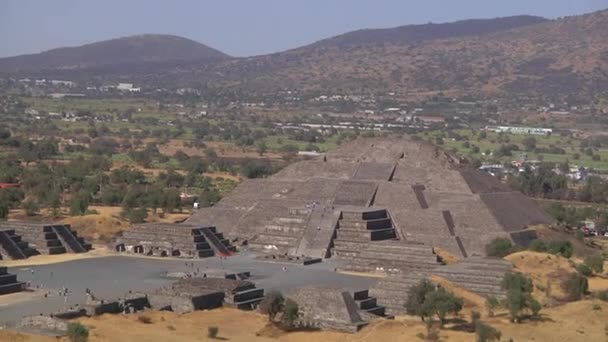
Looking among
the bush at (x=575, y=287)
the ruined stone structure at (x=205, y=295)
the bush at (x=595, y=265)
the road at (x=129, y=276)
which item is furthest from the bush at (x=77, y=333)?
the bush at (x=595, y=265)

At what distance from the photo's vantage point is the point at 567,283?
51094 millimetres

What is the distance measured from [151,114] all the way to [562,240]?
5200 inches

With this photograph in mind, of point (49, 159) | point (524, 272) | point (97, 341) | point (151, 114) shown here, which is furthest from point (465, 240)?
point (151, 114)

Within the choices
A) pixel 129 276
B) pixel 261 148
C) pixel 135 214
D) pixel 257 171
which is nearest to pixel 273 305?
pixel 129 276

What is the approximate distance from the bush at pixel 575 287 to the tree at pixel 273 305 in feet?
42.5

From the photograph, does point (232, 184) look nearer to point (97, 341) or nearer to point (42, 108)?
point (97, 341)

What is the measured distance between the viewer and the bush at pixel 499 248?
194 ft

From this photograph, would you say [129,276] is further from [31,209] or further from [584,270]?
[31,209]

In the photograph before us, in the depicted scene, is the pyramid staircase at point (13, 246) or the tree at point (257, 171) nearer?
the pyramid staircase at point (13, 246)

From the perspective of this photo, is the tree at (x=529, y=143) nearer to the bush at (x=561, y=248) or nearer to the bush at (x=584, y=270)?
the bush at (x=561, y=248)

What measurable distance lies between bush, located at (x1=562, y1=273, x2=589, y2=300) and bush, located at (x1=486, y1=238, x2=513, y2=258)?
776 centimetres

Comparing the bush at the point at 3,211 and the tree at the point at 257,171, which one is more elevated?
the bush at the point at 3,211

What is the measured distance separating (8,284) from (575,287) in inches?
937

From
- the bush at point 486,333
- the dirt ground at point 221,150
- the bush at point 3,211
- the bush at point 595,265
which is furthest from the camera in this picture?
the dirt ground at point 221,150
